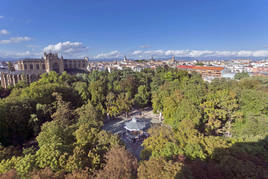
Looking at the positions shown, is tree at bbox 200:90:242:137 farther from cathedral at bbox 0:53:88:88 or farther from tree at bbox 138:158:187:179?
cathedral at bbox 0:53:88:88

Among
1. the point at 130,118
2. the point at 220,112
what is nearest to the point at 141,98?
the point at 130,118

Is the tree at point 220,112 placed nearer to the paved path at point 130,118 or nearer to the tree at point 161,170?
the paved path at point 130,118

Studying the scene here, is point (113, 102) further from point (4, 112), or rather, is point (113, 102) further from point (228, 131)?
point (228, 131)

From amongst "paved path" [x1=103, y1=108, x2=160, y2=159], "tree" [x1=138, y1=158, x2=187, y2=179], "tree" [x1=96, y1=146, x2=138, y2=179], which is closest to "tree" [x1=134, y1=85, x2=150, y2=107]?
"paved path" [x1=103, y1=108, x2=160, y2=159]

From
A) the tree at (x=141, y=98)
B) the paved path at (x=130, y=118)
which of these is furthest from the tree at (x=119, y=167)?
the tree at (x=141, y=98)

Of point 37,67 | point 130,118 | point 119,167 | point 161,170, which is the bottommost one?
point 130,118

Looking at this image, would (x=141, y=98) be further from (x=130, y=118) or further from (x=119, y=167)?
(x=119, y=167)

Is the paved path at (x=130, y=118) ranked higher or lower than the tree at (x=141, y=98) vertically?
lower

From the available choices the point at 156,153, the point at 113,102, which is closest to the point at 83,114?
the point at 113,102
